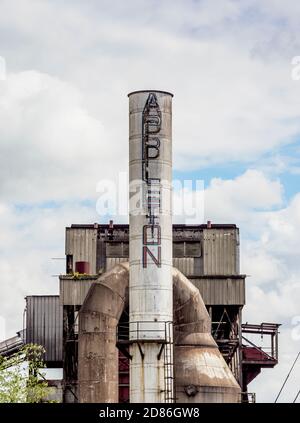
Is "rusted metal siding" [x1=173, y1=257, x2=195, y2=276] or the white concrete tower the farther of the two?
"rusted metal siding" [x1=173, y1=257, x2=195, y2=276]

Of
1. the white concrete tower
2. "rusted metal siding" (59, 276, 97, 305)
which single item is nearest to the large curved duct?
the white concrete tower

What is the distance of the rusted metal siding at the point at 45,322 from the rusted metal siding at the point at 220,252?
41.3ft

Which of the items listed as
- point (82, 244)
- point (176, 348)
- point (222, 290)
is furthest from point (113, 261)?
point (176, 348)

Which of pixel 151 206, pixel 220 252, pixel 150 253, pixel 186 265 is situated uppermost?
pixel 220 252

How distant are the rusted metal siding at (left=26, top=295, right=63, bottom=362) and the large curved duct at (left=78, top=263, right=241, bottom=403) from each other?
69.3 ft

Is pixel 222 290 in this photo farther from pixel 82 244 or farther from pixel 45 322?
pixel 45 322

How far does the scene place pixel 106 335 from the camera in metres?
60.0

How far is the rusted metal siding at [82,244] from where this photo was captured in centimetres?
7638

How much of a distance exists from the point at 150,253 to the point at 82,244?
21.0m

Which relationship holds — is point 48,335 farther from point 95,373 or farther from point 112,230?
point 95,373

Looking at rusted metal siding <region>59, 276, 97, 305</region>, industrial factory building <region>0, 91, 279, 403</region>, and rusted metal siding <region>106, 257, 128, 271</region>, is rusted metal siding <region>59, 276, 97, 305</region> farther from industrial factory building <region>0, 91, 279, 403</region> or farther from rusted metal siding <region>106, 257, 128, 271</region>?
rusted metal siding <region>106, 257, 128, 271</region>

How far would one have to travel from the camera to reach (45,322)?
3243 inches

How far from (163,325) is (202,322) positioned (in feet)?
19.8

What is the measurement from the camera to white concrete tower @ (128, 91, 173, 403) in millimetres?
55625
